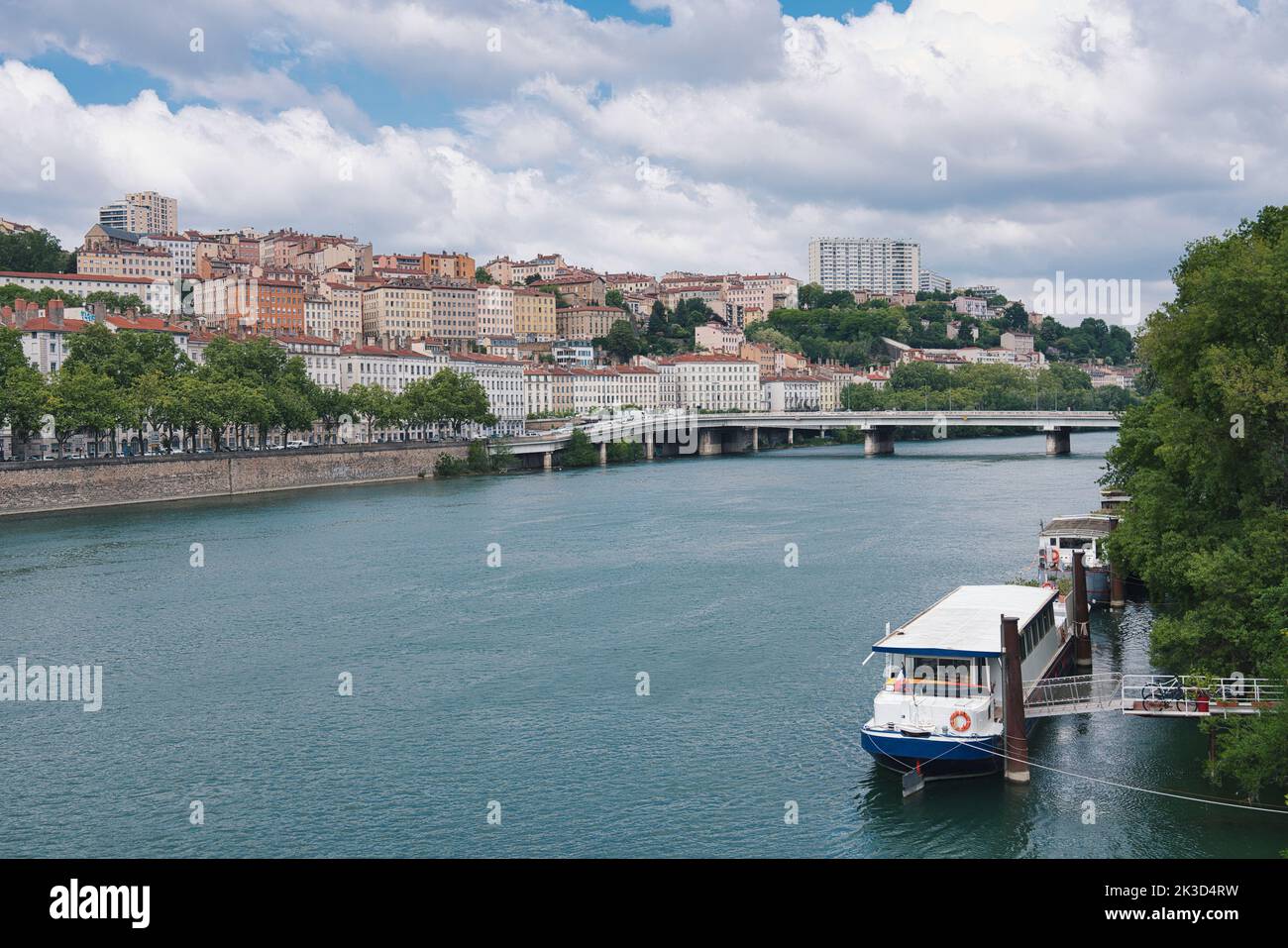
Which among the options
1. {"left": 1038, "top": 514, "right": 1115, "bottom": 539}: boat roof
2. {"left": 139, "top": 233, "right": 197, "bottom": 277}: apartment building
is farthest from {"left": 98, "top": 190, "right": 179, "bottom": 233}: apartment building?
{"left": 1038, "top": 514, "right": 1115, "bottom": 539}: boat roof

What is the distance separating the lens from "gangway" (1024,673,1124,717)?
14414mm

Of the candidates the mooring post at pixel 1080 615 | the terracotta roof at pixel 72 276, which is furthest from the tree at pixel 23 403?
the terracotta roof at pixel 72 276

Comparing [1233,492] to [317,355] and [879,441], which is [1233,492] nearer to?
[879,441]

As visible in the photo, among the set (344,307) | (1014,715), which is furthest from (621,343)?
(1014,715)

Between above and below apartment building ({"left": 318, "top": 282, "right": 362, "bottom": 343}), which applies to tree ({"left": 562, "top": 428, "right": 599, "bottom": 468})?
below

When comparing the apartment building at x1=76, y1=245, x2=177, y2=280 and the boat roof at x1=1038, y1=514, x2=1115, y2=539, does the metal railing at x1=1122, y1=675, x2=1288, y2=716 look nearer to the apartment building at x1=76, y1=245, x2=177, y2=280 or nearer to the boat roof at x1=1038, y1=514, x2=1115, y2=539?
the boat roof at x1=1038, y1=514, x2=1115, y2=539

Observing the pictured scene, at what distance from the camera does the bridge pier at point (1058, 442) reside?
68.8 m

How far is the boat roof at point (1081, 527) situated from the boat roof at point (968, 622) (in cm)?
804

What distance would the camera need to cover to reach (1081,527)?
2648 cm

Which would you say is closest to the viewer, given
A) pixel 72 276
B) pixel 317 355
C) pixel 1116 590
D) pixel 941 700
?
pixel 941 700

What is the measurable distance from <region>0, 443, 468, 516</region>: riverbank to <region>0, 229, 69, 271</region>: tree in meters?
48.8

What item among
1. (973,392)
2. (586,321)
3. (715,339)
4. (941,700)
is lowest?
(941,700)

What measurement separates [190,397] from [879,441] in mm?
39703

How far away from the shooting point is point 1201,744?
14.8 m
